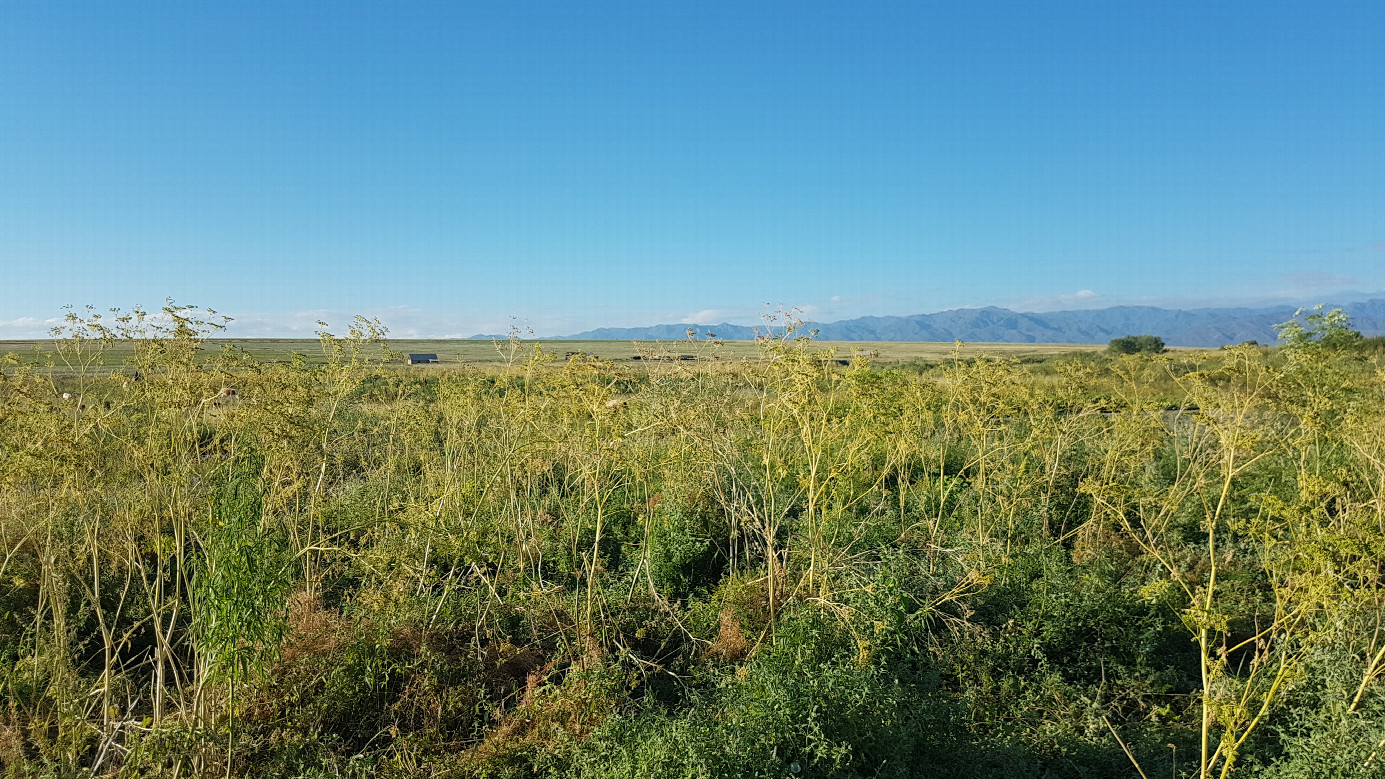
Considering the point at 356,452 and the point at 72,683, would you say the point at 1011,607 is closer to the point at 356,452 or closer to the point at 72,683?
the point at 72,683

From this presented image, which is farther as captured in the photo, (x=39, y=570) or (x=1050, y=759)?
(x=39, y=570)

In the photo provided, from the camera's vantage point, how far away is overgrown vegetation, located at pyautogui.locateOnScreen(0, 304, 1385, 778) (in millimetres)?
3703

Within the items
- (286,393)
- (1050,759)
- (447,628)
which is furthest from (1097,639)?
(286,393)

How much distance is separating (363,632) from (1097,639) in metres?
5.59

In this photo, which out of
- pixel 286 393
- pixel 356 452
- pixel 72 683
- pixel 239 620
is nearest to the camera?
pixel 239 620

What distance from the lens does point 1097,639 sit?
5816 millimetres

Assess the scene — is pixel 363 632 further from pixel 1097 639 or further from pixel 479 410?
pixel 1097 639

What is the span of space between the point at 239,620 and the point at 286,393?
69.4 inches

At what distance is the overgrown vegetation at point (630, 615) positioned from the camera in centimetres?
370

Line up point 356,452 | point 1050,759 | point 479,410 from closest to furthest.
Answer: point 1050,759
point 479,410
point 356,452

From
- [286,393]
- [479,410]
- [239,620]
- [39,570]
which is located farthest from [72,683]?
[479,410]

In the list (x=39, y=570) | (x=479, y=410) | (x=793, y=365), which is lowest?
(x=39, y=570)

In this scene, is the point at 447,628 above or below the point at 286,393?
below

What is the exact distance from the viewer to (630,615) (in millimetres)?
5816
